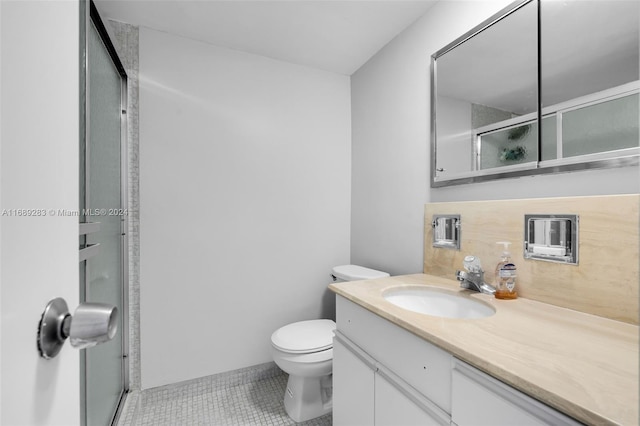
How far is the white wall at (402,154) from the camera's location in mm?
1269

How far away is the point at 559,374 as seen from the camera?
1.81ft

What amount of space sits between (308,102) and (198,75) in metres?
0.73

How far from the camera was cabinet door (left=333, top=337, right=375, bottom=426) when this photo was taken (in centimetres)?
103

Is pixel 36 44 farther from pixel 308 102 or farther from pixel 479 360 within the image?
pixel 308 102

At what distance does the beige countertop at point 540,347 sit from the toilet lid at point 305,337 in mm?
581

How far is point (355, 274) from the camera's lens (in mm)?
1753

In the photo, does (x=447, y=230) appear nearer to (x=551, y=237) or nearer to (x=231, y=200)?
(x=551, y=237)

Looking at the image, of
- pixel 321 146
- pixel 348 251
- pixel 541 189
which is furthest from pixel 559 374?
pixel 321 146

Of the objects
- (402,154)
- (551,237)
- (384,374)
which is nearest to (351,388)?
(384,374)

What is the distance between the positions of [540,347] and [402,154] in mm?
1200

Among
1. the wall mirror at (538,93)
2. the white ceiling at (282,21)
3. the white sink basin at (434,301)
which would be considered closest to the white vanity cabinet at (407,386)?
the white sink basin at (434,301)

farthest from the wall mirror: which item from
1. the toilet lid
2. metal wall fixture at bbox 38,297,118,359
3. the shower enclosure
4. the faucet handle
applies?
the shower enclosure

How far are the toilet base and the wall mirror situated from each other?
1.24m

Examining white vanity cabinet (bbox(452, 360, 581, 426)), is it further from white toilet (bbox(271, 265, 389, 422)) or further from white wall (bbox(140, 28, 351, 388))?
white wall (bbox(140, 28, 351, 388))
